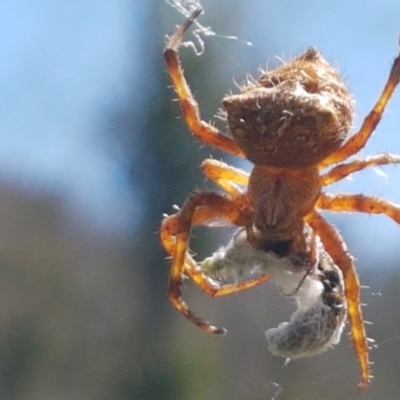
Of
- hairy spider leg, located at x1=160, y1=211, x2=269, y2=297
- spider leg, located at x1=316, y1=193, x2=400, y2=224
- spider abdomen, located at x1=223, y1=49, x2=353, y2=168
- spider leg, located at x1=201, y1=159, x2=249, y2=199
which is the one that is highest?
spider abdomen, located at x1=223, y1=49, x2=353, y2=168

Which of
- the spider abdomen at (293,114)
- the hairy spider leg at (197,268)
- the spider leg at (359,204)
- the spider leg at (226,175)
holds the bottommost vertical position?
the hairy spider leg at (197,268)

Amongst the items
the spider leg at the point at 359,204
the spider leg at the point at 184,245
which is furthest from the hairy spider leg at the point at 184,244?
the spider leg at the point at 359,204

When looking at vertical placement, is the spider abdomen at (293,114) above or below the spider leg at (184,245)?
above

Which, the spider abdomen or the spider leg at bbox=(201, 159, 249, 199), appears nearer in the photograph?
the spider abdomen

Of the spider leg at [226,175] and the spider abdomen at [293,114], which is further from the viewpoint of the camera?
the spider leg at [226,175]

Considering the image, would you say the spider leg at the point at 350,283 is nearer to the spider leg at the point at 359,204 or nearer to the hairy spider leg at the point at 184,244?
the spider leg at the point at 359,204

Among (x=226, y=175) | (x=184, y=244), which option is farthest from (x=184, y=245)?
(x=226, y=175)

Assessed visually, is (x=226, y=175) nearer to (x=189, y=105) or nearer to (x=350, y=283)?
(x=189, y=105)

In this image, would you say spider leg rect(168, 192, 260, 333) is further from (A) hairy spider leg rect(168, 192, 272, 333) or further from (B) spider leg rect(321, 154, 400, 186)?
(B) spider leg rect(321, 154, 400, 186)

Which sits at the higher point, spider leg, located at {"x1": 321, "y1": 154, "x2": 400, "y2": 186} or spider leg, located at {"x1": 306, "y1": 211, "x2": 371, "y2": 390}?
spider leg, located at {"x1": 321, "y1": 154, "x2": 400, "y2": 186}

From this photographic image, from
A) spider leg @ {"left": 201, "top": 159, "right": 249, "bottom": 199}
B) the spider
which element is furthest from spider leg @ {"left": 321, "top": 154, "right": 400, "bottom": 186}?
spider leg @ {"left": 201, "top": 159, "right": 249, "bottom": 199}
